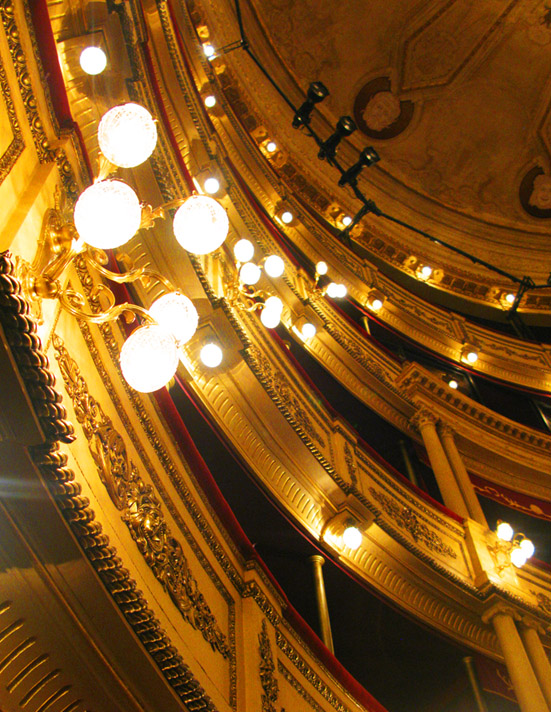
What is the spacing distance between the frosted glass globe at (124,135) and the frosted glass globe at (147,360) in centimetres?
73

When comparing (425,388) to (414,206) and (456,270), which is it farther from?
(414,206)

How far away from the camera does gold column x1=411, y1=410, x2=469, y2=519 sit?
6.82m

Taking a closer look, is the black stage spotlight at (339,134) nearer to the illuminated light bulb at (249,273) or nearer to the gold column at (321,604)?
the illuminated light bulb at (249,273)

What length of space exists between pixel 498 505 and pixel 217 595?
6.29 metres

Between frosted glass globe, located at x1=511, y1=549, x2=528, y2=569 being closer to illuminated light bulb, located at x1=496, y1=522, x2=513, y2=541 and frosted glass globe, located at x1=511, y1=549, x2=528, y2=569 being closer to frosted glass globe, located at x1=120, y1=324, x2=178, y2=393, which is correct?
illuminated light bulb, located at x1=496, y1=522, x2=513, y2=541

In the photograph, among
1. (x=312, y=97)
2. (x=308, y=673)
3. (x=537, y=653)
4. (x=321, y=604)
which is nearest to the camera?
(x=308, y=673)

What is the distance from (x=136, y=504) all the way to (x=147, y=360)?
63 centimetres

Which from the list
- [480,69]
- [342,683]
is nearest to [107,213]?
[342,683]

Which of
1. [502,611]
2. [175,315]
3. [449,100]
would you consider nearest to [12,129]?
[175,315]

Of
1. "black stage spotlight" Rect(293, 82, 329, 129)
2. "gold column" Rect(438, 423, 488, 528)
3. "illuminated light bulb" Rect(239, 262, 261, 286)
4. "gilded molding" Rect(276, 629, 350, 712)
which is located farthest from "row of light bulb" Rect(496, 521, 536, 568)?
"black stage spotlight" Rect(293, 82, 329, 129)

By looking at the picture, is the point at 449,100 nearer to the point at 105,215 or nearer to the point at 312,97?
the point at 312,97

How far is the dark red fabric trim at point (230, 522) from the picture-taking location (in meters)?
2.87

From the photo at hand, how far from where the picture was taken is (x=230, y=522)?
311 centimetres

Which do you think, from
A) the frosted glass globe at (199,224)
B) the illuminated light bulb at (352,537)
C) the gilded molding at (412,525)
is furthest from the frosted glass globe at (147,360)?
the gilded molding at (412,525)
